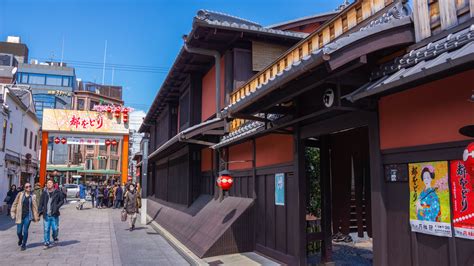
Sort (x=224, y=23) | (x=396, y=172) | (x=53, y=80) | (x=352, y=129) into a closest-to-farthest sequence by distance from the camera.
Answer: (x=396, y=172), (x=352, y=129), (x=224, y=23), (x=53, y=80)

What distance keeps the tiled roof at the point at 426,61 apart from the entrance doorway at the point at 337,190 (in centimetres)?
354

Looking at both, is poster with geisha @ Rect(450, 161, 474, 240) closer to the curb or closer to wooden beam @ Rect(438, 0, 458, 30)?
wooden beam @ Rect(438, 0, 458, 30)

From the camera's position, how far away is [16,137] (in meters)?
28.3

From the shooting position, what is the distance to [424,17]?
4.96 m

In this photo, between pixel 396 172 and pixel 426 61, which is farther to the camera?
pixel 396 172

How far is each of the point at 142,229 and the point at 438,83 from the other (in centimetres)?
1501

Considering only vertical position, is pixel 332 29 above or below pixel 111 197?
above

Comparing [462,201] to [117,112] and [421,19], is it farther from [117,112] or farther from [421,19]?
[117,112]

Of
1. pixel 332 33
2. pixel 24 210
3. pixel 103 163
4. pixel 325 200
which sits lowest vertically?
pixel 24 210

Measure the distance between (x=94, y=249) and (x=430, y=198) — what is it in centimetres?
1030

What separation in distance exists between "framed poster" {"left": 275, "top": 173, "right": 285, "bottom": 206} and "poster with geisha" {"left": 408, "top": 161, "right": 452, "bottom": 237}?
3914 mm

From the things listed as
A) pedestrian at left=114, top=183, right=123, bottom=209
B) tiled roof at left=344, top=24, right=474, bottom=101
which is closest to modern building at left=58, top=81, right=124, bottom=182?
pedestrian at left=114, top=183, right=123, bottom=209

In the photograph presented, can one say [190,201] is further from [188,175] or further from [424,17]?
[424,17]

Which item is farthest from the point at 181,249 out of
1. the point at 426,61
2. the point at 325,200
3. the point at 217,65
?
the point at 426,61
